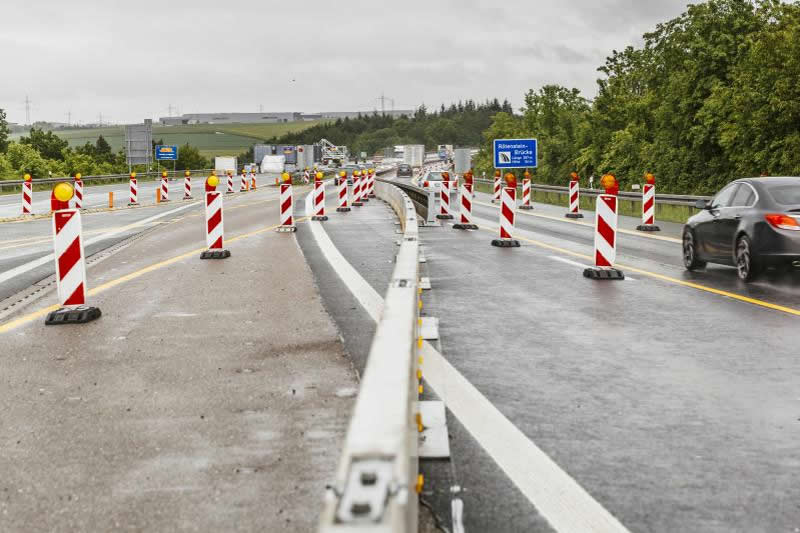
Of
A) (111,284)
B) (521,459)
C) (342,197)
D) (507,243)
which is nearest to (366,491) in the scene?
(521,459)

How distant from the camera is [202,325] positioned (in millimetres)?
9305

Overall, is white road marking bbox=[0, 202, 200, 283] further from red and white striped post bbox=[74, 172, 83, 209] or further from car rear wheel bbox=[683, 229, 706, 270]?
car rear wheel bbox=[683, 229, 706, 270]

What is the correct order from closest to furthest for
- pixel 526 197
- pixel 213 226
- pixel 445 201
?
pixel 213 226, pixel 445 201, pixel 526 197

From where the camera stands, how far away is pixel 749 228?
13.1 meters

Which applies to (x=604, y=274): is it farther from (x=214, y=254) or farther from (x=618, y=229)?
(x=618, y=229)

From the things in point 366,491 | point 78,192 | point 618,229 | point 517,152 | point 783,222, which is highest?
point 517,152

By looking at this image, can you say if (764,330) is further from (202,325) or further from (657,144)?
(657,144)

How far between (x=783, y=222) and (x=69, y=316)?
8813 mm

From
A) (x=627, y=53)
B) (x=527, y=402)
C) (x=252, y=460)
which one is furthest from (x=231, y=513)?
(x=627, y=53)

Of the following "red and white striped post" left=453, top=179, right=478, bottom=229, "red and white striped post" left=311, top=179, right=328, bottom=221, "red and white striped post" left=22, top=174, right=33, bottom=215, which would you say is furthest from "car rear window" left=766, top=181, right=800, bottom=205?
"red and white striped post" left=22, top=174, right=33, bottom=215

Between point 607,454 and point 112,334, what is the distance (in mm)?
5276

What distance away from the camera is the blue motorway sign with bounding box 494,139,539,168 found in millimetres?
56531

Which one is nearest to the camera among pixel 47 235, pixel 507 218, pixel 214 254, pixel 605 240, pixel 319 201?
pixel 605 240

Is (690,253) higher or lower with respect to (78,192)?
lower
